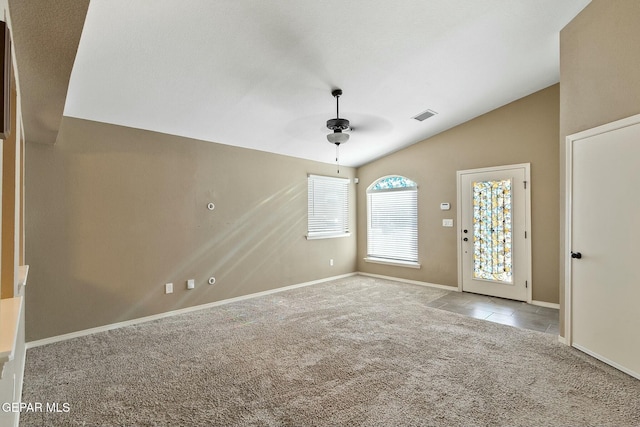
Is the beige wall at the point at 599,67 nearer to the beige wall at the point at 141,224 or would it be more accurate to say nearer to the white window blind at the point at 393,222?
the white window blind at the point at 393,222

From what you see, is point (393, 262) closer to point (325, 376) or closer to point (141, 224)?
point (325, 376)

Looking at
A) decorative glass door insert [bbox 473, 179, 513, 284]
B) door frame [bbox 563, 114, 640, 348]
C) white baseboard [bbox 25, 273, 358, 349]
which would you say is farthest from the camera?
decorative glass door insert [bbox 473, 179, 513, 284]

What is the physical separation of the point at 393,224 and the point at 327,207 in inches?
54.8

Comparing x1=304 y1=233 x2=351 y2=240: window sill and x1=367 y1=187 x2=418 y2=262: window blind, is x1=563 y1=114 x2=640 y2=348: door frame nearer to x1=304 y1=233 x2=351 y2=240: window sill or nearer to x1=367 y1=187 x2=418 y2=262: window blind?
x1=367 y1=187 x2=418 y2=262: window blind

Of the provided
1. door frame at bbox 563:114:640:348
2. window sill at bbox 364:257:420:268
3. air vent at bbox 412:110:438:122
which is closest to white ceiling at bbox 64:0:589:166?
air vent at bbox 412:110:438:122

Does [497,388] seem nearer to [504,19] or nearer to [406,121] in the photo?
[504,19]

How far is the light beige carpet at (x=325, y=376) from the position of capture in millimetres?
2129

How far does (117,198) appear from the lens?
151 inches

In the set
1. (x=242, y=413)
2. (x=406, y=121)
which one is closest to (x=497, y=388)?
(x=242, y=413)

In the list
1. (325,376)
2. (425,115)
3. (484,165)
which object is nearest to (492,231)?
(484,165)

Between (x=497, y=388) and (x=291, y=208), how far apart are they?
410cm

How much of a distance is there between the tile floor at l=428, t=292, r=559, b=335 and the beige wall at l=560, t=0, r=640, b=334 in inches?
22.6

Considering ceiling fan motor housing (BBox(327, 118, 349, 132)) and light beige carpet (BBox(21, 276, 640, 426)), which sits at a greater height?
ceiling fan motor housing (BBox(327, 118, 349, 132))

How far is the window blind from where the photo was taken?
6.12 m
